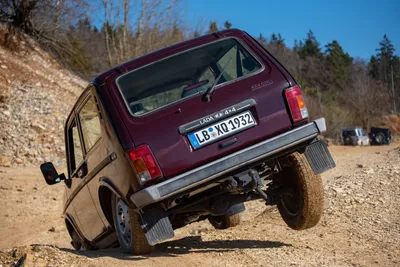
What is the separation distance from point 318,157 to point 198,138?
1.12 meters

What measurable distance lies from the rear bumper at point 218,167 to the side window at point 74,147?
1.74m

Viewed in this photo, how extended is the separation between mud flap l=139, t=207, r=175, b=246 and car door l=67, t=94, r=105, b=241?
102 centimetres

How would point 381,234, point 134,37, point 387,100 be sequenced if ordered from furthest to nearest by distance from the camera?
point 387,100 → point 134,37 → point 381,234

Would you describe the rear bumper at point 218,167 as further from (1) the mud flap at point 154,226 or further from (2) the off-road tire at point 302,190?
(2) the off-road tire at point 302,190

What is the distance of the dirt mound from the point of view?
61.4 feet

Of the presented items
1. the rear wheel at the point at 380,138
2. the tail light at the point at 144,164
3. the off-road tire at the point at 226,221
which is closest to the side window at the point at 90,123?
the tail light at the point at 144,164

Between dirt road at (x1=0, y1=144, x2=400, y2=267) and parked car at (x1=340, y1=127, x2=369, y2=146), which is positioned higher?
dirt road at (x1=0, y1=144, x2=400, y2=267)

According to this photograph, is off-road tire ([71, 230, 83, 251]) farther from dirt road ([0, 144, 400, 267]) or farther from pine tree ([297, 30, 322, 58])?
pine tree ([297, 30, 322, 58])

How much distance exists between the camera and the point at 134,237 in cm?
485

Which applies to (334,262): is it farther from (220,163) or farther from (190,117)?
(190,117)

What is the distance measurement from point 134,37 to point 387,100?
43.1m

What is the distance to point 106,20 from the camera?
30.8 meters

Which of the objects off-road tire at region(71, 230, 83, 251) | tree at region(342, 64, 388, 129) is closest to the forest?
tree at region(342, 64, 388, 129)

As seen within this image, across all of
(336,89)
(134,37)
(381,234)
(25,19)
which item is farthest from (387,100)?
(381,234)
